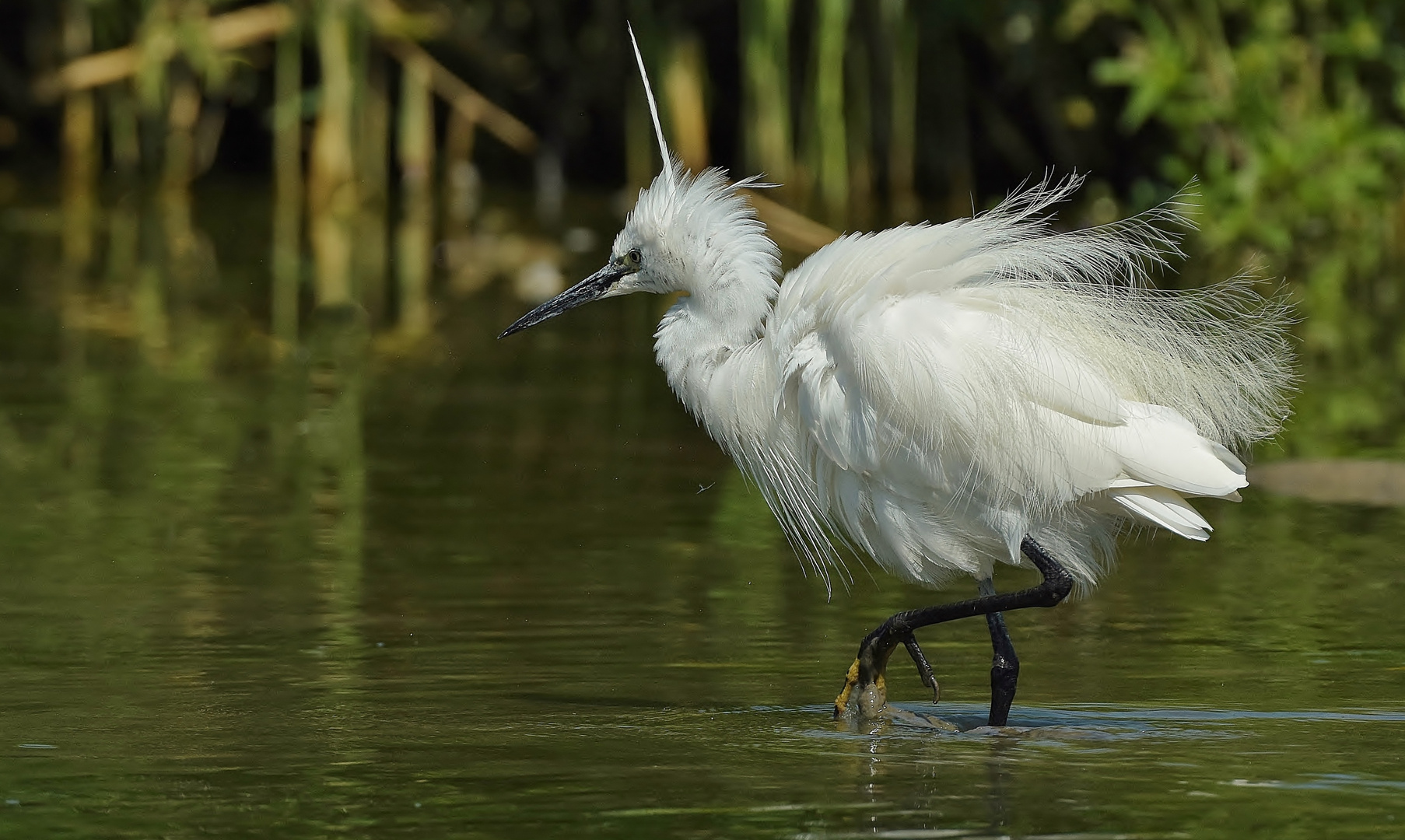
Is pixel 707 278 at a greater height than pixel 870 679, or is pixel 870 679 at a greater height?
pixel 707 278

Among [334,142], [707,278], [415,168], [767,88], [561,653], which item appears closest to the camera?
[707,278]

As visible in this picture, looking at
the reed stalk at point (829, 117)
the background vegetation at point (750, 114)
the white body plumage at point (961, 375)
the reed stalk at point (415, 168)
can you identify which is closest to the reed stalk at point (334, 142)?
the background vegetation at point (750, 114)

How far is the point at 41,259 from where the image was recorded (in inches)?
645

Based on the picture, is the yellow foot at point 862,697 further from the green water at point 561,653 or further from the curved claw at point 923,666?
the curved claw at point 923,666

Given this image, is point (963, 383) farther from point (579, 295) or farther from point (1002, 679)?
point (579, 295)

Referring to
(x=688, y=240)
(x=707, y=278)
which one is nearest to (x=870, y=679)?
(x=707, y=278)

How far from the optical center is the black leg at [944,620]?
5.71m

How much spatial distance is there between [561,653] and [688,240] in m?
1.13

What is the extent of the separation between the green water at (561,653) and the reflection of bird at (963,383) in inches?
15.9

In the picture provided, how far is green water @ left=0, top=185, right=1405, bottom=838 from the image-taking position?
4.86 meters

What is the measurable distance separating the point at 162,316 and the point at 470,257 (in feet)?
11.8

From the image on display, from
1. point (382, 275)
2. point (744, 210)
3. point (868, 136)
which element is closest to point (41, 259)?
point (382, 275)

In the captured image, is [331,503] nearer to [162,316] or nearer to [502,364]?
[502,364]

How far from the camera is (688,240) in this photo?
6203mm
